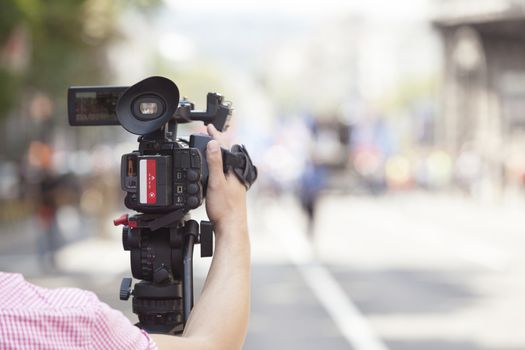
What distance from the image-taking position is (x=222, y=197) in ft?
9.87

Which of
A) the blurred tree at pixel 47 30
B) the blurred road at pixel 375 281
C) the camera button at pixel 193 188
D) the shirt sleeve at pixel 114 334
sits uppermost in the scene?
the blurred tree at pixel 47 30

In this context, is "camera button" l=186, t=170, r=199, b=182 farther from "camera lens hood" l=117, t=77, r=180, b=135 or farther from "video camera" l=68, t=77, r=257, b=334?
"camera lens hood" l=117, t=77, r=180, b=135

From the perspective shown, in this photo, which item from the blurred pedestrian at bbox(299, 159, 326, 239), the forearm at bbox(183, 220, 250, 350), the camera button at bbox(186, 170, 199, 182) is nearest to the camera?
the forearm at bbox(183, 220, 250, 350)

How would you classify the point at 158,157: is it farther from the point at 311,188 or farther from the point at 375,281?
the point at 311,188

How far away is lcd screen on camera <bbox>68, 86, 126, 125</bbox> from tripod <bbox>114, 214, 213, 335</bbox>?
0.24 m

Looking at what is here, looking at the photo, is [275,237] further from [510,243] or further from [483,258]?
[483,258]

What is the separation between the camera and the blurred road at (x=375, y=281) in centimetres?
1138

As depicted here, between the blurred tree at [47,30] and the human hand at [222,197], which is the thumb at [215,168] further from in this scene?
Answer: the blurred tree at [47,30]

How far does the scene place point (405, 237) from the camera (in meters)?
25.5

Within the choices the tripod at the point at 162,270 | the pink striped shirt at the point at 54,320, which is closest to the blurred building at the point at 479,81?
the tripod at the point at 162,270

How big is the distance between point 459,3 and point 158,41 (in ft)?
275

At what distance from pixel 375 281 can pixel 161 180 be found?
13.6 metres

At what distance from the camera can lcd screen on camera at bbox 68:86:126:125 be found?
3.18m

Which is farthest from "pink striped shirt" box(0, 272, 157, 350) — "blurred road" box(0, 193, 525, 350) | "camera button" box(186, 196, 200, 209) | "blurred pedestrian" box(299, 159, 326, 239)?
"blurred pedestrian" box(299, 159, 326, 239)
